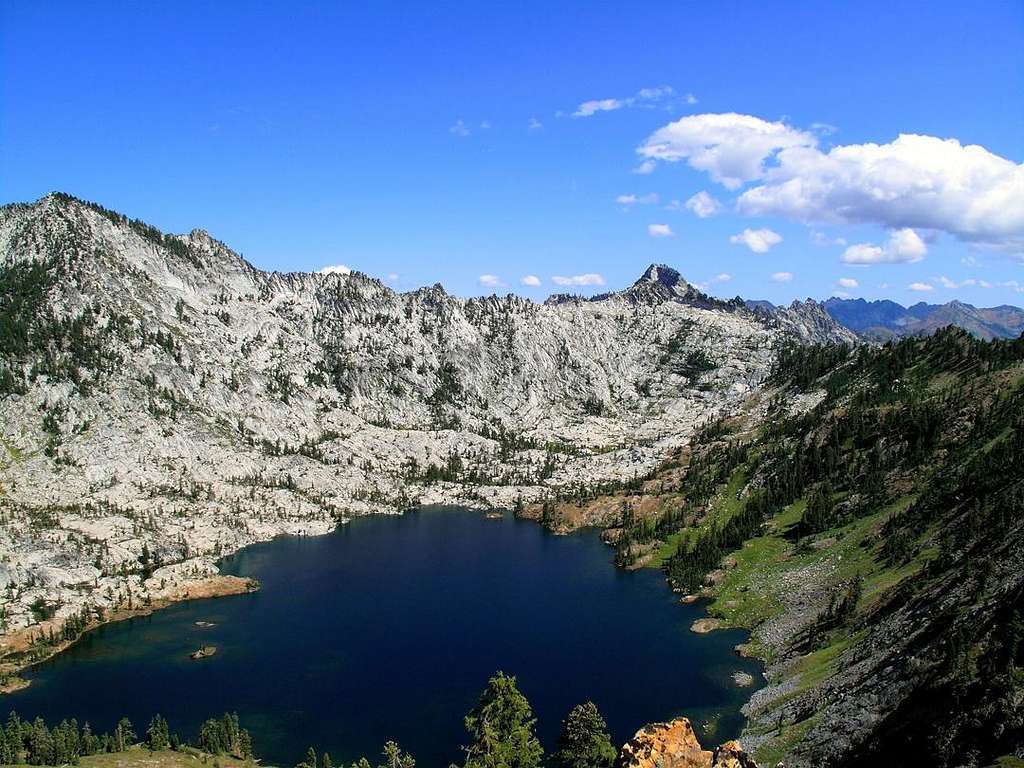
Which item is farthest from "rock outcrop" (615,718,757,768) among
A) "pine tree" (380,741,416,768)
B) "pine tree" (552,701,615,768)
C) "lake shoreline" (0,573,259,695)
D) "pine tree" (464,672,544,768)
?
"lake shoreline" (0,573,259,695)

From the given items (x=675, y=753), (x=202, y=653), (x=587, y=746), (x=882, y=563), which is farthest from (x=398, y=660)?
(x=882, y=563)

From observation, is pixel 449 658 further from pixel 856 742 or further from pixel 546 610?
pixel 856 742

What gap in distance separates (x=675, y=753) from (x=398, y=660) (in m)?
75.0

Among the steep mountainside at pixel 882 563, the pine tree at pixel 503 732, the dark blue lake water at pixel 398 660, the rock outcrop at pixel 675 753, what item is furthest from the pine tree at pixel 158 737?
the steep mountainside at pixel 882 563

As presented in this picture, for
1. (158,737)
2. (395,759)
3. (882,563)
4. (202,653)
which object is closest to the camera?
(395,759)

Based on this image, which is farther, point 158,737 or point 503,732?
point 158,737

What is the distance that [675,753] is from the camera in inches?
1924

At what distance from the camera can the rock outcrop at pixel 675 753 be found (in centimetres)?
4766

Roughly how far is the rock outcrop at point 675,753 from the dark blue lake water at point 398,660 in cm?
4126

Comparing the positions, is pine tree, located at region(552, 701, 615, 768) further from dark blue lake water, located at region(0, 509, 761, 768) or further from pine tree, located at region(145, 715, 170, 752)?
pine tree, located at region(145, 715, 170, 752)

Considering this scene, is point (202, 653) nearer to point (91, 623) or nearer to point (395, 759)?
point (91, 623)

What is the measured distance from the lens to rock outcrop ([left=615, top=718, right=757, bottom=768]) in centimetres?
4766

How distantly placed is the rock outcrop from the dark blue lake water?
135 ft

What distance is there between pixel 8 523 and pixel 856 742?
187 m
